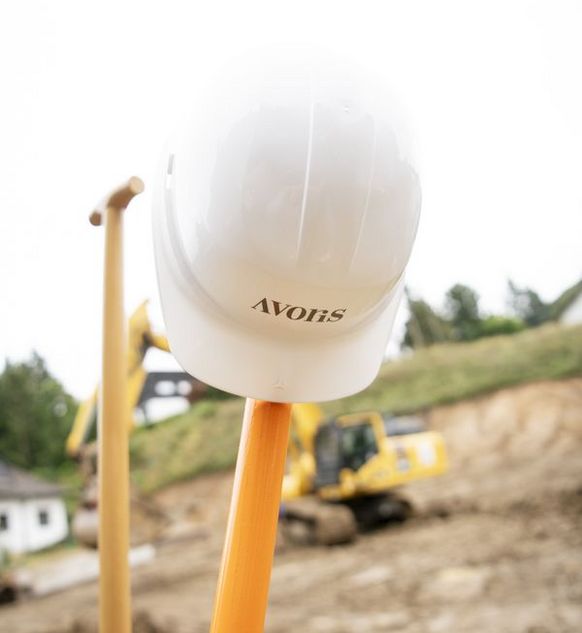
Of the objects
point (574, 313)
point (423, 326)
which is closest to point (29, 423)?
point (423, 326)

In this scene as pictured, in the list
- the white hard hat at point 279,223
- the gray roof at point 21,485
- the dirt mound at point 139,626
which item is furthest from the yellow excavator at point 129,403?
the gray roof at point 21,485

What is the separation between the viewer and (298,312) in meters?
0.81

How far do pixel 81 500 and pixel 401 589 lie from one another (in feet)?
11.7

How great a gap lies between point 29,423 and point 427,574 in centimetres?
1941

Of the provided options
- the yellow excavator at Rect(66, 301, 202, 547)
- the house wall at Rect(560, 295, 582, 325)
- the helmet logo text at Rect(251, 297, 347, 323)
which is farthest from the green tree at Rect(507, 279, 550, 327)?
the helmet logo text at Rect(251, 297, 347, 323)

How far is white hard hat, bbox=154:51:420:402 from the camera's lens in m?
0.71

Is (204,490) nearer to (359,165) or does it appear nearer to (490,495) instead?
(490,495)

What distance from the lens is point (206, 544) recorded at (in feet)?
37.9

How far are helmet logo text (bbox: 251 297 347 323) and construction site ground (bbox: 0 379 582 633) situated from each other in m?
4.79

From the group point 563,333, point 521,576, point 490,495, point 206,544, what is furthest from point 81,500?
point 563,333

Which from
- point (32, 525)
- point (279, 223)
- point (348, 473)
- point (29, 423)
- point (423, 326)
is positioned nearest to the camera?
point (279, 223)

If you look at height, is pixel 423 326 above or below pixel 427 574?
above

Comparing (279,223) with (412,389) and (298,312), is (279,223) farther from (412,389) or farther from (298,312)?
(412,389)

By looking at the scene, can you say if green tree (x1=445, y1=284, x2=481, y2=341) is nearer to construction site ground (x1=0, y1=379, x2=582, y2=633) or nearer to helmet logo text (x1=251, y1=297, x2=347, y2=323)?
construction site ground (x1=0, y1=379, x2=582, y2=633)
